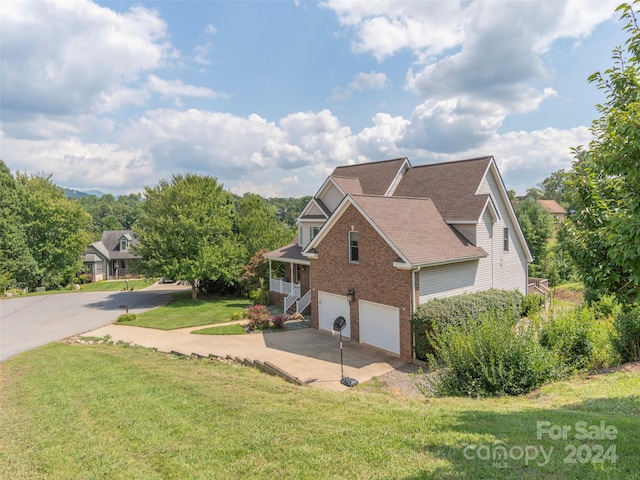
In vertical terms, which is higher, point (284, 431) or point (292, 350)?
point (284, 431)

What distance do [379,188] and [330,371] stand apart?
12944mm

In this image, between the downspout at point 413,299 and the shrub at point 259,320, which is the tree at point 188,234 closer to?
the shrub at point 259,320

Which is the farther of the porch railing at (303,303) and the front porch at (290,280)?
the front porch at (290,280)

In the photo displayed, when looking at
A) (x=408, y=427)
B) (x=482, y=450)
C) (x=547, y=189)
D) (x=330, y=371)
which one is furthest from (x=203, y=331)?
(x=547, y=189)

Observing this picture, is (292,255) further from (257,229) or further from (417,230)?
(417,230)

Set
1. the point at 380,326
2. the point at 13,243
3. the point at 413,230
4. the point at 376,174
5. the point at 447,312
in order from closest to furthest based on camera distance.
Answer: the point at 447,312 < the point at 380,326 < the point at 413,230 < the point at 376,174 < the point at 13,243

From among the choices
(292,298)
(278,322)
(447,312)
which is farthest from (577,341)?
(292,298)

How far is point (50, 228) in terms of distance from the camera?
124ft

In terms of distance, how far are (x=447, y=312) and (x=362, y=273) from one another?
383 cm

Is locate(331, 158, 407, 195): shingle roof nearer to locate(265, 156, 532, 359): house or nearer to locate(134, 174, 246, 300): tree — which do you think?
locate(265, 156, 532, 359): house

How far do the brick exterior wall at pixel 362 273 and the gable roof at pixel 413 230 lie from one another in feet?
1.19

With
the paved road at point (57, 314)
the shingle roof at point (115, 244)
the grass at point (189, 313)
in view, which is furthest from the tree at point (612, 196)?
the shingle roof at point (115, 244)

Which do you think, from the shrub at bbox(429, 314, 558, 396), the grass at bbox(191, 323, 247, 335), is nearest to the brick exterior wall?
the grass at bbox(191, 323, 247, 335)

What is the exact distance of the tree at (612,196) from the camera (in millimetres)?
4867
